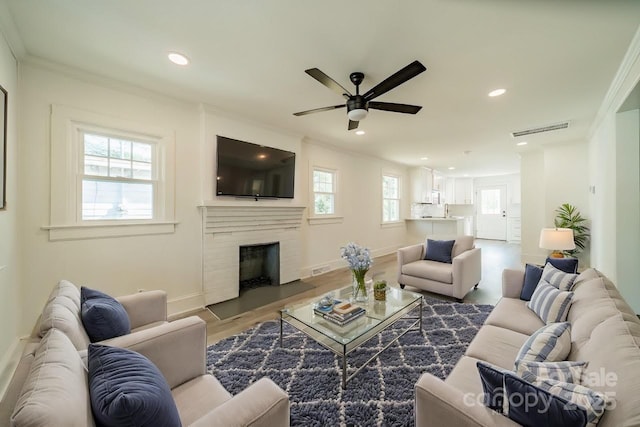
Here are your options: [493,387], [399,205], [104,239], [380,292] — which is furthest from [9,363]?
[399,205]

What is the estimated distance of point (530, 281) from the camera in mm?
2223

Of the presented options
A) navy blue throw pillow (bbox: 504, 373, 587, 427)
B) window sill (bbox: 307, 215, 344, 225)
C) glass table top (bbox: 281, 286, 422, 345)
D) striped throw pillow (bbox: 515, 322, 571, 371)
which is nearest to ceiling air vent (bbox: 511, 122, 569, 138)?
window sill (bbox: 307, 215, 344, 225)

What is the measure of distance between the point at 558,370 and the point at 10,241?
3.55 meters

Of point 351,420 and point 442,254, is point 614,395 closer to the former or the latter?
point 351,420

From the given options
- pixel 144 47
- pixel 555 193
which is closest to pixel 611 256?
pixel 555 193

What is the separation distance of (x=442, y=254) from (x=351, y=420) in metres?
2.83

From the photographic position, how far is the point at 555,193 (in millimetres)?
4930

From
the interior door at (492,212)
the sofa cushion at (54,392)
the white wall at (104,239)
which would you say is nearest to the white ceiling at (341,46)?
the white wall at (104,239)

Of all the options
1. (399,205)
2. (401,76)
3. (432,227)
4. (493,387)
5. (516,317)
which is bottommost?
(516,317)

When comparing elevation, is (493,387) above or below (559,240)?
below

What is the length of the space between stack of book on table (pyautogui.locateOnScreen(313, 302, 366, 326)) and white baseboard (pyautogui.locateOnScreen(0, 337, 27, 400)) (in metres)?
2.19

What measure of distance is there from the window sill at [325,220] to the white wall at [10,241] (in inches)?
136

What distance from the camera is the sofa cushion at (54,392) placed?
0.59 metres

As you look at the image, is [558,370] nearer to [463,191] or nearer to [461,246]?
[461,246]
